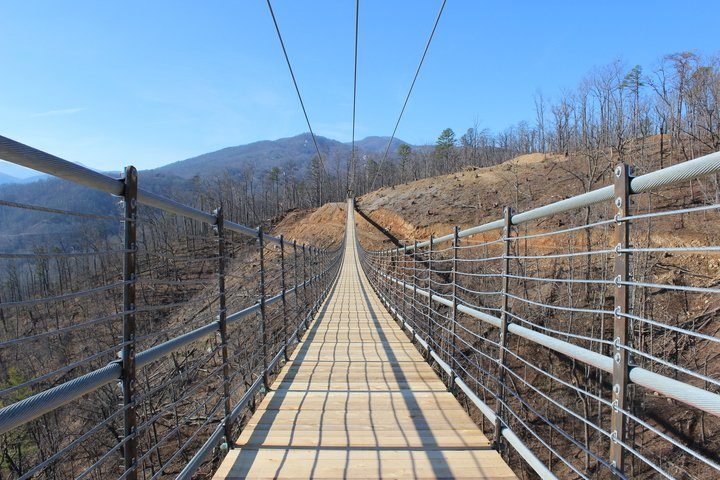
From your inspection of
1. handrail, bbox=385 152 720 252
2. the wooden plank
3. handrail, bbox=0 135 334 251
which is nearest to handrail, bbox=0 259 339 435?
handrail, bbox=0 135 334 251

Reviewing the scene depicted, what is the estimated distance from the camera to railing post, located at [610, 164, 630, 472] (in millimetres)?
1383

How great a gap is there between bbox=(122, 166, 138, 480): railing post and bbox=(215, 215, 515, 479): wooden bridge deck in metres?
0.78

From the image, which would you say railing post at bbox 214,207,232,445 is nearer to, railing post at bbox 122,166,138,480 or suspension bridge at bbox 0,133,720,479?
suspension bridge at bbox 0,133,720,479

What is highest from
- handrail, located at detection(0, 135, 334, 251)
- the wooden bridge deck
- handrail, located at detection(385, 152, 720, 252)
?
handrail, located at detection(0, 135, 334, 251)

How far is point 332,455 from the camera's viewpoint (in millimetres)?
2424

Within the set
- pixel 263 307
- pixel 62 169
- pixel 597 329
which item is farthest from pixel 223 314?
pixel 597 329

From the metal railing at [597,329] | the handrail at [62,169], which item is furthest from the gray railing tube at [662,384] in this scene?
the handrail at [62,169]

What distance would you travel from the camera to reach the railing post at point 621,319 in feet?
4.54

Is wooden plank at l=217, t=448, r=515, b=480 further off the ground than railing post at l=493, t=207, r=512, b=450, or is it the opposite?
railing post at l=493, t=207, r=512, b=450

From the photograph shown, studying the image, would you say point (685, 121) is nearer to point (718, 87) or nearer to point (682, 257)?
point (718, 87)

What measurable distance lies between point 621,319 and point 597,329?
2084cm

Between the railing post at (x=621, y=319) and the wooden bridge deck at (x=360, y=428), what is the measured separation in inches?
38.7

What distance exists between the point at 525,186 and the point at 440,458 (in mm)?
35221

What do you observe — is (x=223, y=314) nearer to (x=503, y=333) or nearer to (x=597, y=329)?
(x=503, y=333)
